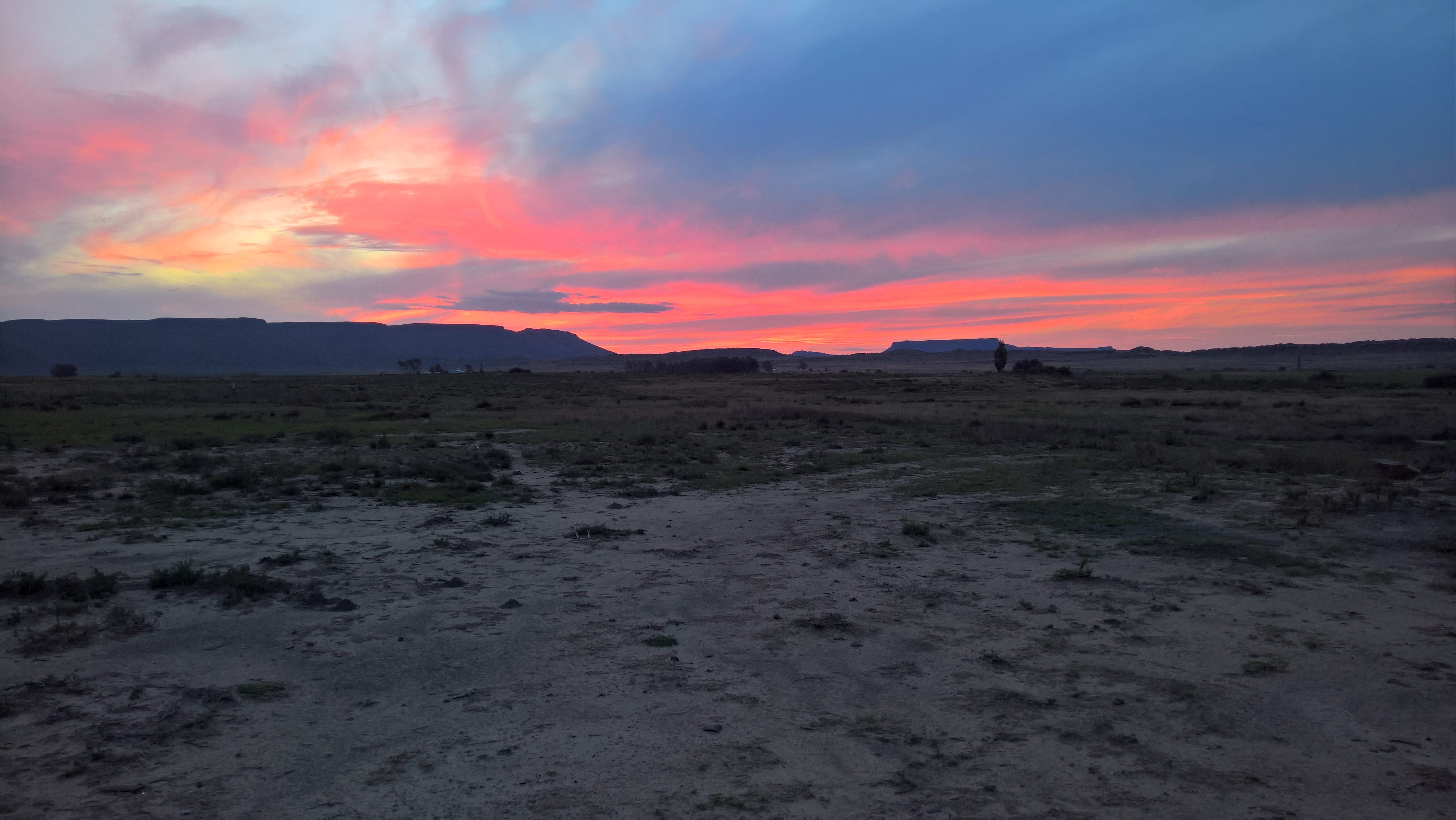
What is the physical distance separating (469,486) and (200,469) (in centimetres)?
696

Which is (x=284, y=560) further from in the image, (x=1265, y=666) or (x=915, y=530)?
(x=1265, y=666)

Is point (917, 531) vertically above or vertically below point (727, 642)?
above

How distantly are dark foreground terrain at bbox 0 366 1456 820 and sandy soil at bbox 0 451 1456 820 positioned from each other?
0.11 feet

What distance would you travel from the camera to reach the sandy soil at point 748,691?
4.75 meters

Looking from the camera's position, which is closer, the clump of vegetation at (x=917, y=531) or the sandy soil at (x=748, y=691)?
the sandy soil at (x=748, y=691)

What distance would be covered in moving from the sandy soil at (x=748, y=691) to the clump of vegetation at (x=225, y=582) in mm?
267

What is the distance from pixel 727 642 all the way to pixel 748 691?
1.19 meters

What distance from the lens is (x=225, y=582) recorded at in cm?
893

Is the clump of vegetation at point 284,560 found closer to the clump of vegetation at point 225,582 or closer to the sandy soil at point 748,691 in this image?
the sandy soil at point 748,691

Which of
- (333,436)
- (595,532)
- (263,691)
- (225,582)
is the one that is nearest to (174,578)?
(225,582)

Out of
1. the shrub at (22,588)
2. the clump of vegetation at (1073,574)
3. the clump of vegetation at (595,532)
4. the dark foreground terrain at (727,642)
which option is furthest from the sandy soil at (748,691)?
the clump of vegetation at (595,532)

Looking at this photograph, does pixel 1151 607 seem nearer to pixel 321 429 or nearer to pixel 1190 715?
pixel 1190 715

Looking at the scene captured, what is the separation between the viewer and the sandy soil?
4.75 m

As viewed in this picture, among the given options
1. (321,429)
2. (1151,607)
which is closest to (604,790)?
(1151,607)
